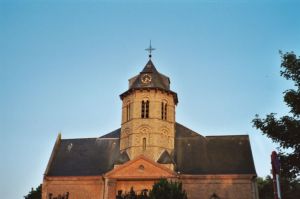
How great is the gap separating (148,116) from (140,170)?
20.1 feet

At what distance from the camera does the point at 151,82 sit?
40.9 metres

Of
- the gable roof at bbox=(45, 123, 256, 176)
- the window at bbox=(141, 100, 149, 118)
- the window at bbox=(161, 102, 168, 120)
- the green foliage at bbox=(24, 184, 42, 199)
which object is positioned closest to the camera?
the gable roof at bbox=(45, 123, 256, 176)

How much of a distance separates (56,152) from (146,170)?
12.7m

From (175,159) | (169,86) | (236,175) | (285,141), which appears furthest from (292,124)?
(169,86)

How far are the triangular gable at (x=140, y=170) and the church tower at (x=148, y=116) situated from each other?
1.41m

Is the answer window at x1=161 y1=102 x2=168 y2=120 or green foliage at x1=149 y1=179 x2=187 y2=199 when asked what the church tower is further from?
green foliage at x1=149 y1=179 x2=187 y2=199

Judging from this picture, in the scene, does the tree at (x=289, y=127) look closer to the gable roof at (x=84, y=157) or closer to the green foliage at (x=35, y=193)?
the gable roof at (x=84, y=157)

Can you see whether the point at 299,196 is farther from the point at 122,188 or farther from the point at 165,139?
the point at 122,188

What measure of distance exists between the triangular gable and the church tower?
Answer: 1410mm

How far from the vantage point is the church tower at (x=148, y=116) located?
3875 cm

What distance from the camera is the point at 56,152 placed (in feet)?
142

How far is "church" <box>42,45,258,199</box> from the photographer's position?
36.6 metres

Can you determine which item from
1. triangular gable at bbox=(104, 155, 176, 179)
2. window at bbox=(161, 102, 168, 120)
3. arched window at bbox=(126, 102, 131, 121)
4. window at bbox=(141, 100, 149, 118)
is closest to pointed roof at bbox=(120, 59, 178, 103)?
arched window at bbox=(126, 102, 131, 121)

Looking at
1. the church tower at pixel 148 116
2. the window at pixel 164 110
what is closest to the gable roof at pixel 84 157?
the church tower at pixel 148 116
